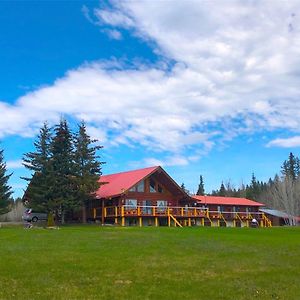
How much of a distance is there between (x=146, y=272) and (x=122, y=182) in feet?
111

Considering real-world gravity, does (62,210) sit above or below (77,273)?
above

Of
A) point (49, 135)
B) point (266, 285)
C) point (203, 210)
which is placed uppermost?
point (49, 135)

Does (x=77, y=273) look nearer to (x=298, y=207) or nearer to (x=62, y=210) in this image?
(x=62, y=210)

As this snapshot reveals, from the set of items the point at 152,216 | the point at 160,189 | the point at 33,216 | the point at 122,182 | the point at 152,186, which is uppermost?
the point at 122,182

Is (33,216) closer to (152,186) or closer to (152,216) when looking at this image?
(152,216)

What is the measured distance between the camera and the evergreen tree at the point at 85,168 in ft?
127

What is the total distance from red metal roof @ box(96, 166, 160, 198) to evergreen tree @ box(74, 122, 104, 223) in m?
2.28

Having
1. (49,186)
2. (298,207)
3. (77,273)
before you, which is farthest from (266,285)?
(298,207)

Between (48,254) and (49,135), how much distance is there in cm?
2650

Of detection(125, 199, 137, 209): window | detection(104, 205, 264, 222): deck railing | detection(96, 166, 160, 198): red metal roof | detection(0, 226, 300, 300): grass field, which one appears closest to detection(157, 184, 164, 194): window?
detection(96, 166, 160, 198): red metal roof

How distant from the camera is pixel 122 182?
45.5 meters

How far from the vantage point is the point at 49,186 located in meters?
37.9

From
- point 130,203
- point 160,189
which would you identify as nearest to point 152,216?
point 130,203

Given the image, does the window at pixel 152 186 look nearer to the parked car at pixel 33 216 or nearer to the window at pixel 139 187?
the window at pixel 139 187
